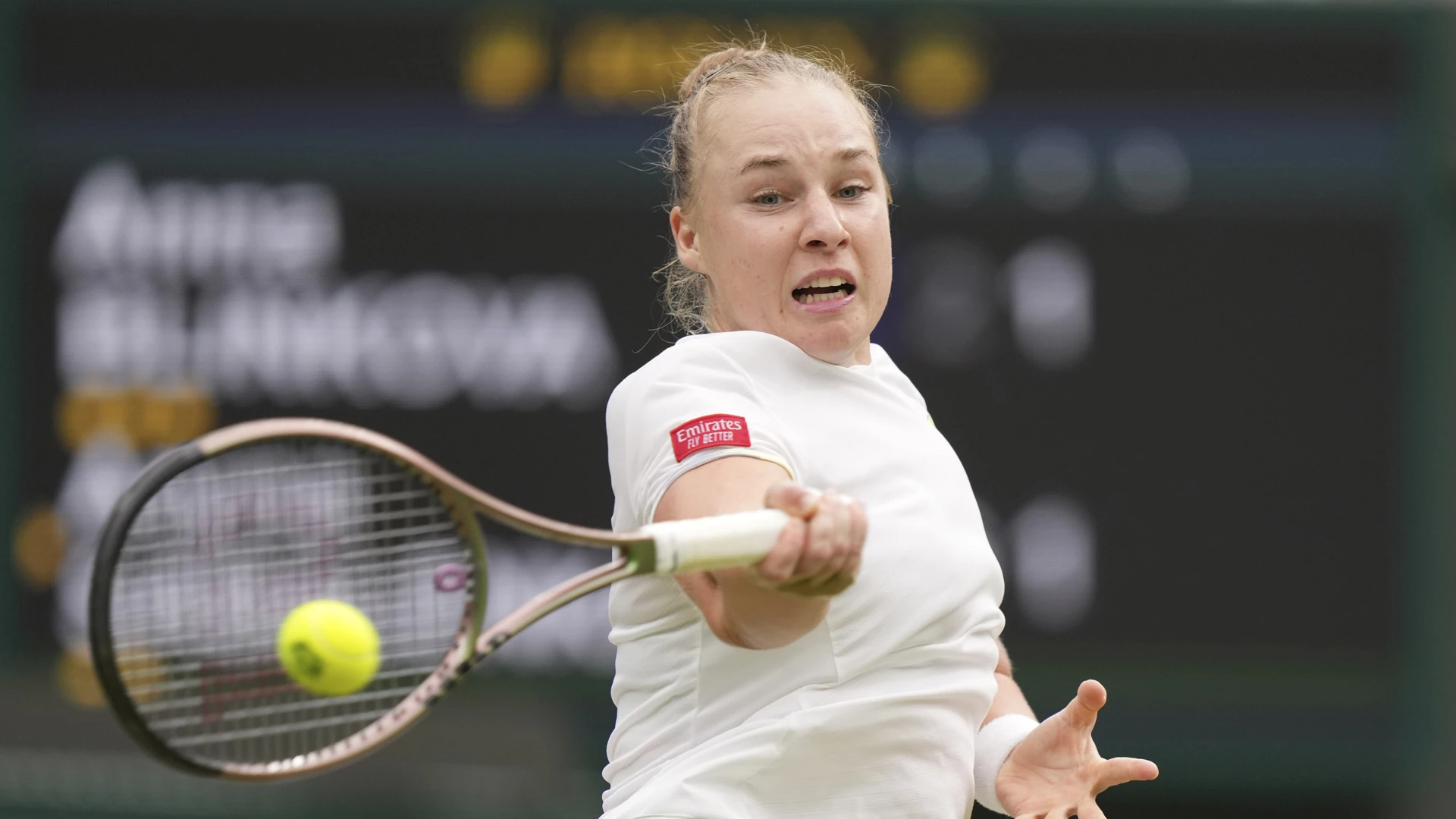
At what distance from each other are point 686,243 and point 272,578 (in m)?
0.73

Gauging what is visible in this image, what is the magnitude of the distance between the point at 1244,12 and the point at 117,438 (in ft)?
13.1

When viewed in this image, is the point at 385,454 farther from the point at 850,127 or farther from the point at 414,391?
the point at 414,391

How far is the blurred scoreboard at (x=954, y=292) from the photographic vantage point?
6.43 m

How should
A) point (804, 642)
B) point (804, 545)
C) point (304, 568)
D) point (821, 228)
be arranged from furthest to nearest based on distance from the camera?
point (304, 568) → point (821, 228) → point (804, 642) → point (804, 545)

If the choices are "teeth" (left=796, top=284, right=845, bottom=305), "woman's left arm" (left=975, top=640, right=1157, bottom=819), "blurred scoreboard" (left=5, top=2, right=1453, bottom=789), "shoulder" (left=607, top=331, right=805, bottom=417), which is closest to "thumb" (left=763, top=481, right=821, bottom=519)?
"shoulder" (left=607, top=331, right=805, bottom=417)

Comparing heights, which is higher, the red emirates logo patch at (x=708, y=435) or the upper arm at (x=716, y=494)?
the red emirates logo patch at (x=708, y=435)

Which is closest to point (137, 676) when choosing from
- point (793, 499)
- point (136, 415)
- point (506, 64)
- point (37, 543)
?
point (793, 499)

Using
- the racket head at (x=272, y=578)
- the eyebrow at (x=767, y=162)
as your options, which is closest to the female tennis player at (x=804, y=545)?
the eyebrow at (x=767, y=162)

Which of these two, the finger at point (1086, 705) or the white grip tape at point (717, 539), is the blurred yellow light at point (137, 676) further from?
the finger at point (1086, 705)

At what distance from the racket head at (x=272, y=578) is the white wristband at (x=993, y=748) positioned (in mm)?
744

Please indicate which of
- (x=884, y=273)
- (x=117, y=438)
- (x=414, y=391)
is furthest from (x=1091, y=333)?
(x=884, y=273)

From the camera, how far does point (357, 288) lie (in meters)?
6.52

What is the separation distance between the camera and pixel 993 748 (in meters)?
2.67

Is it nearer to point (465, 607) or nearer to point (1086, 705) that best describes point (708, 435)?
point (465, 607)
